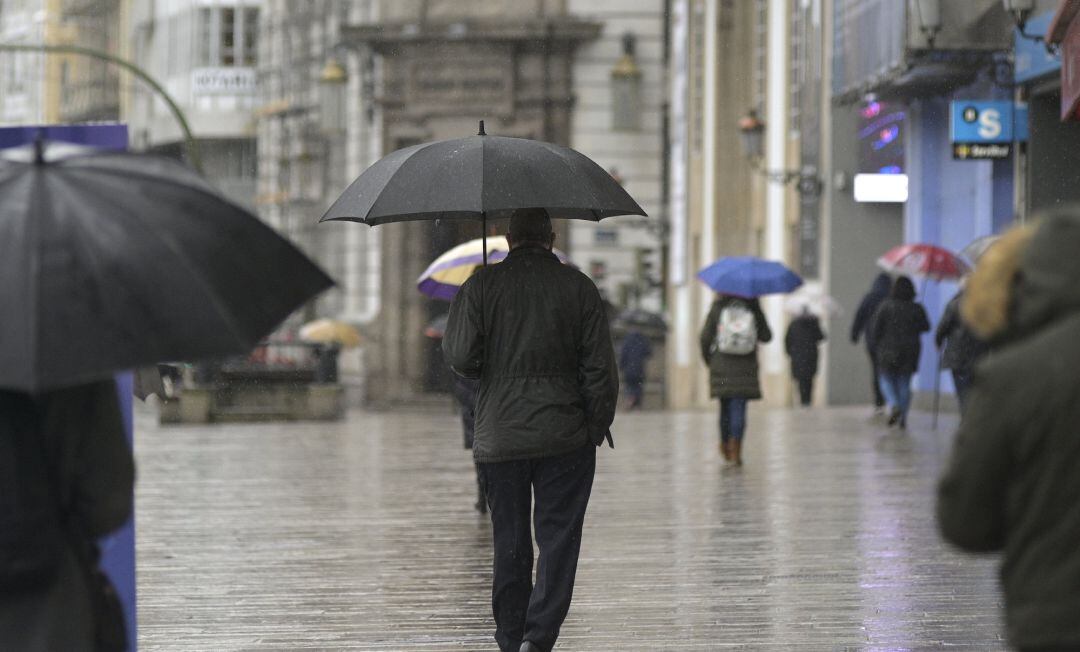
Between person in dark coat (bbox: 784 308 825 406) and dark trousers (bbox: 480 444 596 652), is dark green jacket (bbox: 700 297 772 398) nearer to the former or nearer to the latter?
dark trousers (bbox: 480 444 596 652)

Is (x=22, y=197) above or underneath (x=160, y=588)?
above

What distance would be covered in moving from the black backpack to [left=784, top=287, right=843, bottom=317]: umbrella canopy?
26.4 m

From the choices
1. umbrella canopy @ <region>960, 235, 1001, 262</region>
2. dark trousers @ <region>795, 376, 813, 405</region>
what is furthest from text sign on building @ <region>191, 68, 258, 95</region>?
Answer: umbrella canopy @ <region>960, 235, 1001, 262</region>

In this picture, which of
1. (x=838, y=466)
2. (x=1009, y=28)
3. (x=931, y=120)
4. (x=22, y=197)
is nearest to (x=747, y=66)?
(x=931, y=120)

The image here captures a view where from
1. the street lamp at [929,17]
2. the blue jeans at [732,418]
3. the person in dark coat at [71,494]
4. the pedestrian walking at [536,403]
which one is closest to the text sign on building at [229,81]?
the street lamp at [929,17]

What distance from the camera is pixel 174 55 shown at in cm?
5800

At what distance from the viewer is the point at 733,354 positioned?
16.4m

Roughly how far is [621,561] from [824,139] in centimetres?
2135

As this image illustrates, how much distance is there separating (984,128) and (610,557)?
470 inches

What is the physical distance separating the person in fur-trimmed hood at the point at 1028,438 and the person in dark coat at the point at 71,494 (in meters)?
1.81

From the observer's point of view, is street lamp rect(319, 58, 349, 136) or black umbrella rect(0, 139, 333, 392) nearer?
black umbrella rect(0, 139, 333, 392)

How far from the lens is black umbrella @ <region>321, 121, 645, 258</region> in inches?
297

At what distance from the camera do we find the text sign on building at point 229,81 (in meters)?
55.4

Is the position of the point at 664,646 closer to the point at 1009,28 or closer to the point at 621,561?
the point at 621,561
